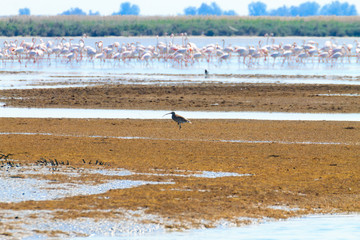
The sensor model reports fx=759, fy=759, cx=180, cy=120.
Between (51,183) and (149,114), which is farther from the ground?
(51,183)

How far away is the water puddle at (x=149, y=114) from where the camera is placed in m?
18.4

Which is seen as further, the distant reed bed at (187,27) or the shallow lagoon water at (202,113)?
the distant reed bed at (187,27)

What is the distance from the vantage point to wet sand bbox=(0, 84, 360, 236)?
8.58m

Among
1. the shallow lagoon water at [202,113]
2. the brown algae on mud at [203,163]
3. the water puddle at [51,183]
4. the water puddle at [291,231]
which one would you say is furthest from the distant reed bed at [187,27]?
the water puddle at [291,231]

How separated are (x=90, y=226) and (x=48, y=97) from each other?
625 inches

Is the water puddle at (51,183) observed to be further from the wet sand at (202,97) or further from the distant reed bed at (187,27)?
the distant reed bed at (187,27)

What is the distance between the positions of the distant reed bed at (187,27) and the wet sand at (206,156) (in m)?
47.5

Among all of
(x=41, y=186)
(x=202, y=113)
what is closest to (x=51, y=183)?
(x=41, y=186)

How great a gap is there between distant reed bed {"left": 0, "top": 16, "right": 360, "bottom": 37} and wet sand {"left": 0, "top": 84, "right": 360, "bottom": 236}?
156ft

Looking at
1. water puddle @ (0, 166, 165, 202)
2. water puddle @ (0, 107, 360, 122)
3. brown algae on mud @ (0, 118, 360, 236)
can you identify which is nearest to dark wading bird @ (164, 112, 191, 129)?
brown algae on mud @ (0, 118, 360, 236)

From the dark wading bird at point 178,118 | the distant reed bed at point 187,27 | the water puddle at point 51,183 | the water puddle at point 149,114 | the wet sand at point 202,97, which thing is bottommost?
the distant reed bed at point 187,27

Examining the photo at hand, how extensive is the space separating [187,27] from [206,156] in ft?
195

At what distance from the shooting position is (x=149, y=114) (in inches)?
762

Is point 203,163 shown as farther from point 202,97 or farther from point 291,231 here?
point 202,97
